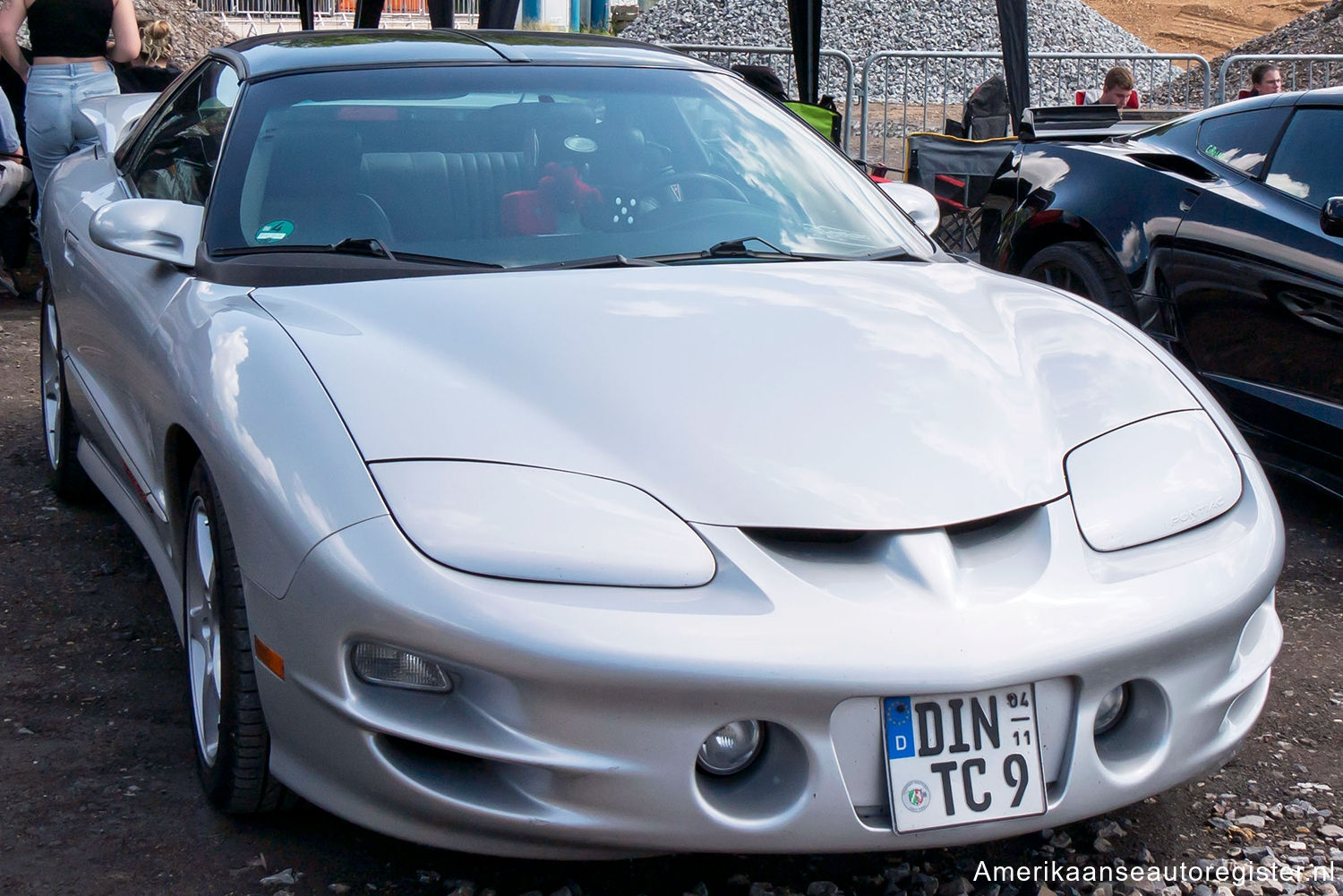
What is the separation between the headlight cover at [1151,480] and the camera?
2.05 m

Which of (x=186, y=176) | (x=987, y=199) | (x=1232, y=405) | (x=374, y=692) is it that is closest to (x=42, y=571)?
(x=186, y=176)

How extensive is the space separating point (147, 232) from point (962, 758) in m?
1.90

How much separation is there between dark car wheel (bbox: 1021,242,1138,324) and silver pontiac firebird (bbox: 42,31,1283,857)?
2089mm

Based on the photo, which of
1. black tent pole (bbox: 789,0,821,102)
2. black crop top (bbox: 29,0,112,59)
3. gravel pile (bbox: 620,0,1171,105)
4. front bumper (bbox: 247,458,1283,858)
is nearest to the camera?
front bumper (bbox: 247,458,1283,858)

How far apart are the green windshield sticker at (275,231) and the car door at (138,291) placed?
0.17 metres

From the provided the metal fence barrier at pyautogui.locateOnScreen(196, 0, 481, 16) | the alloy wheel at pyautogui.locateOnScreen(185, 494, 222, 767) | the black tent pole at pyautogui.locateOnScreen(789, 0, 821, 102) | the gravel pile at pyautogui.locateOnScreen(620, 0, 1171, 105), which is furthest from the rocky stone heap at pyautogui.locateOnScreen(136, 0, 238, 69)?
the alloy wheel at pyautogui.locateOnScreen(185, 494, 222, 767)

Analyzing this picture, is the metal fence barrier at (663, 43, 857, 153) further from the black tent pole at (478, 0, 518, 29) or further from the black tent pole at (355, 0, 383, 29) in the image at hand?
the black tent pole at (355, 0, 383, 29)

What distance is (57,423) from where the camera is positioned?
4.07m

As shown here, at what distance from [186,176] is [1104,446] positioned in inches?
87.5

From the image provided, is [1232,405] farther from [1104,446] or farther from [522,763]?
[522,763]

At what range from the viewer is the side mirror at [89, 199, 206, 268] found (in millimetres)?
2666

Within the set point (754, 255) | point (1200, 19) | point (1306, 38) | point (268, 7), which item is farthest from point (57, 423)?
point (1200, 19)

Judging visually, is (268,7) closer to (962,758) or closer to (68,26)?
(68,26)

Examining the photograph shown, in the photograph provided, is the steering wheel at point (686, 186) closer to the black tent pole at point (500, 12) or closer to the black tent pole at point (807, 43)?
the black tent pole at point (500, 12)
